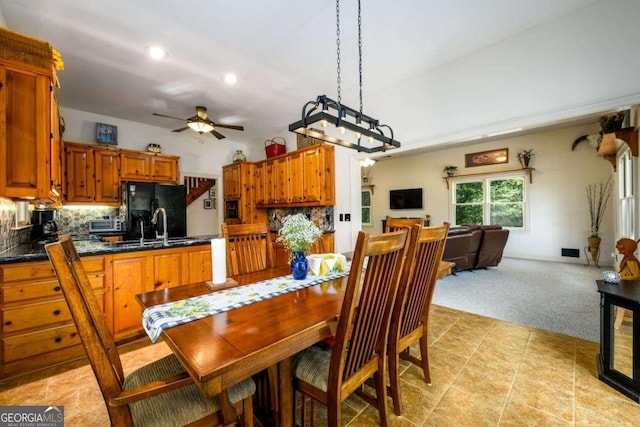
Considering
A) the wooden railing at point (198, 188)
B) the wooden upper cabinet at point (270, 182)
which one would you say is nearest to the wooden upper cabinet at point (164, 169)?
the wooden railing at point (198, 188)

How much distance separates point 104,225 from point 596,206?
9.54 metres

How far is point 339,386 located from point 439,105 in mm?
3213

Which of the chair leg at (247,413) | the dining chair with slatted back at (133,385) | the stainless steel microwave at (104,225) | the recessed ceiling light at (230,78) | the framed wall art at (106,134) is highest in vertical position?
the recessed ceiling light at (230,78)

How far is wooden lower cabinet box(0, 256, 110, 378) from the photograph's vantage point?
1.96 metres

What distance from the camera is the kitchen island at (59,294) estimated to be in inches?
77.9

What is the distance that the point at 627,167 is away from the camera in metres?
3.21

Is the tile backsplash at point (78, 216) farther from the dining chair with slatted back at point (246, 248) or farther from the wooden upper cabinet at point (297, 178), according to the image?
the dining chair with slatted back at point (246, 248)

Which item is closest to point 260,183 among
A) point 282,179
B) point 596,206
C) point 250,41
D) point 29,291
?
point 282,179

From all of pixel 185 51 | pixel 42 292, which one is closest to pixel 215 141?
pixel 185 51

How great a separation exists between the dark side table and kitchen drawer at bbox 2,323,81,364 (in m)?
3.87

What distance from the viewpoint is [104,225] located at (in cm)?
427

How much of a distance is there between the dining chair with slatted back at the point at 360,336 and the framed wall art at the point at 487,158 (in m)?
7.10

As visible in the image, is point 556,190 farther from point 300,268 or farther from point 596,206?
point 300,268

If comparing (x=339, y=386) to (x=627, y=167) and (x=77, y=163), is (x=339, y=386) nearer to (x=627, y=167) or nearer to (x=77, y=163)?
(x=627, y=167)
